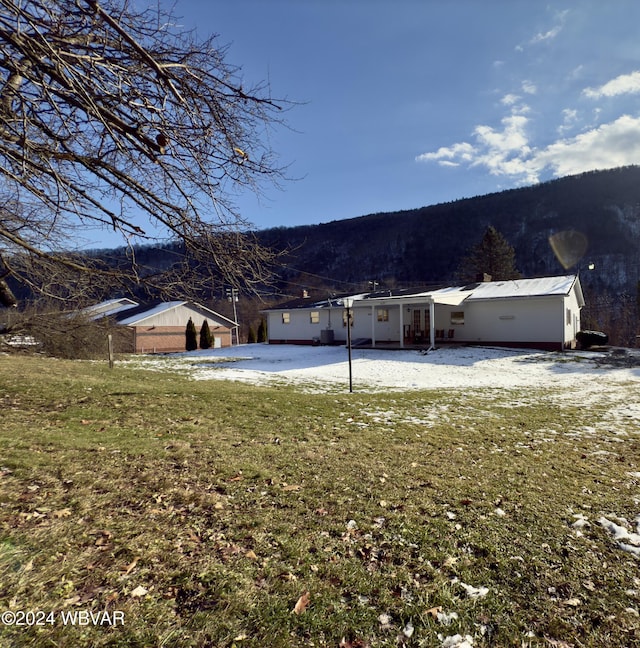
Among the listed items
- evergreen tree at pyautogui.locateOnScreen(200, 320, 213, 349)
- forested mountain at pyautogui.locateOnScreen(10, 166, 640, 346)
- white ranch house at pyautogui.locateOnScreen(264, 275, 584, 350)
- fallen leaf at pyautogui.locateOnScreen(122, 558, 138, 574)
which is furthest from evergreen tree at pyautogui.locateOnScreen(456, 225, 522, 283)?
fallen leaf at pyautogui.locateOnScreen(122, 558, 138, 574)

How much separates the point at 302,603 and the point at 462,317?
22835mm

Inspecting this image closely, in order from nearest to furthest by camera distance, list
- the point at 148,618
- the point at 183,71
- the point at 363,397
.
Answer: the point at 148,618 < the point at 183,71 < the point at 363,397

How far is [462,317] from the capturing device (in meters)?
23.3

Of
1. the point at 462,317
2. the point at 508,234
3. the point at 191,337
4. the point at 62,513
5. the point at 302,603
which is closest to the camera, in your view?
the point at 302,603

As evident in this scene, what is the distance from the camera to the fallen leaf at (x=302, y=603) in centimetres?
226

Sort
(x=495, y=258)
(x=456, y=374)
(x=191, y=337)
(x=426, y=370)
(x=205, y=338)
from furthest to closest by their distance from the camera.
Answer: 1. (x=495, y=258)
2. (x=205, y=338)
3. (x=191, y=337)
4. (x=426, y=370)
5. (x=456, y=374)

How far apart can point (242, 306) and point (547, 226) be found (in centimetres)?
7000

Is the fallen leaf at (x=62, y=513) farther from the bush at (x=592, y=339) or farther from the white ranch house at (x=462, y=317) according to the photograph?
the bush at (x=592, y=339)

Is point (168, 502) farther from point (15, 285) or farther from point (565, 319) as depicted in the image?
point (565, 319)

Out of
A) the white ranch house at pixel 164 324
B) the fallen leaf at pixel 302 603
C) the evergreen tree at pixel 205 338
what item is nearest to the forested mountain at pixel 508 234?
the white ranch house at pixel 164 324

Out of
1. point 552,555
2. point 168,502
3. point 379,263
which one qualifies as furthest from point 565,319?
point 379,263

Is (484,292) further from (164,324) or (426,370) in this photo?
(164,324)

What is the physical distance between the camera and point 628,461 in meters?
5.16

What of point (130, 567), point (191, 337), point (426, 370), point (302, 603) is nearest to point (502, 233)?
point (191, 337)
